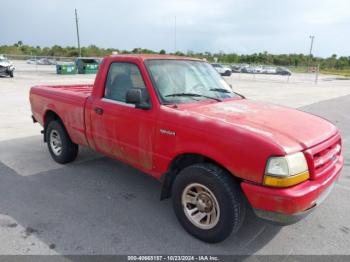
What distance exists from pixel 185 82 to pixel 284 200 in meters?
1.85

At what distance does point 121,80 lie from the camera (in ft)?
12.8

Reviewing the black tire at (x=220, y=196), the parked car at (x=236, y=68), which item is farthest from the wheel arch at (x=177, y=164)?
the parked car at (x=236, y=68)

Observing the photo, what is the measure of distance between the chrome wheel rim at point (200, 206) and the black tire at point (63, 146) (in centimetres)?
257

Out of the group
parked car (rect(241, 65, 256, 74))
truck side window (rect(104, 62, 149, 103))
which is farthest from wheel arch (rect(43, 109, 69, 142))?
parked car (rect(241, 65, 256, 74))

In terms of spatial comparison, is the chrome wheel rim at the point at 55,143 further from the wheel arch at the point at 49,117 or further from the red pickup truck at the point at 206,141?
the red pickup truck at the point at 206,141

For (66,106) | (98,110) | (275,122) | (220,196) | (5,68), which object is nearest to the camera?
(220,196)

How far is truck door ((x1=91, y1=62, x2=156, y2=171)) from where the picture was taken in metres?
3.42

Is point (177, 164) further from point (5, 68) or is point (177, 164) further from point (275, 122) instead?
point (5, 68)

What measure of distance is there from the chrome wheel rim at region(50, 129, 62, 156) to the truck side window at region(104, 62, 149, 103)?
5.22 feet

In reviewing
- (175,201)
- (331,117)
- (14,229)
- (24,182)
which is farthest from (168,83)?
(331,117)

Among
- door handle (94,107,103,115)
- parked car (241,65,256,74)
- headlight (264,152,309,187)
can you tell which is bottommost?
parked car (241,65,256,74)

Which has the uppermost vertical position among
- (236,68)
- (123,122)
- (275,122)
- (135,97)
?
(135,97)

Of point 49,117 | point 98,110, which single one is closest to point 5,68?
point 49,117

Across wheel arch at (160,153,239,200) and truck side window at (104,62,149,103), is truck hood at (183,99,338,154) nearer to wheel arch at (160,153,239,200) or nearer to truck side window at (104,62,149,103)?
wheel arch at (160,153,239,200)
